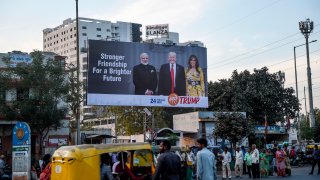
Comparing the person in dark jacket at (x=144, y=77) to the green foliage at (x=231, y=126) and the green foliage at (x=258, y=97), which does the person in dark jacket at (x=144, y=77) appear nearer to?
the green foliage at (x=231, y=126)

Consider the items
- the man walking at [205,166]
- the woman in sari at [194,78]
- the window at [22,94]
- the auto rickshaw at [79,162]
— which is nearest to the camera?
the man walking at [205,166]

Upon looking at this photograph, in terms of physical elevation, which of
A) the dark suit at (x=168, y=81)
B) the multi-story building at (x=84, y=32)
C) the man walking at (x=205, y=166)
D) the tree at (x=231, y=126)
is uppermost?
the multi-story building at (x=84, y=32)

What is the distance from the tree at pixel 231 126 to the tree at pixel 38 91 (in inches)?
445

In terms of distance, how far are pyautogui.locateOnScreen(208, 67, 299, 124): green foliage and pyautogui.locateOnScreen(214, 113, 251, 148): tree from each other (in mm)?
13540

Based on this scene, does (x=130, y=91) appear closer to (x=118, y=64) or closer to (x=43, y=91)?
(x=118, y=64)

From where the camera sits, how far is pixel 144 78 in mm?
28859

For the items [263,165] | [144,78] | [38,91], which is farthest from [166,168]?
[144,78]

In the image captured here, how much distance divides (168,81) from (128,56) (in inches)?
116

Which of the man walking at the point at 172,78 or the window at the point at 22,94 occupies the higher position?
the man walking at the point at 172,78

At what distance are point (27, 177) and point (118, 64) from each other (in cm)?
1531

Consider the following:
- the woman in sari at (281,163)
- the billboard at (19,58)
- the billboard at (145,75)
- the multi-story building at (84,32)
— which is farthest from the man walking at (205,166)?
the multi-story building at (84,32)

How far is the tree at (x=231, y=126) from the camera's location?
1283 inches

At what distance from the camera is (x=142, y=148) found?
11031 millimetres

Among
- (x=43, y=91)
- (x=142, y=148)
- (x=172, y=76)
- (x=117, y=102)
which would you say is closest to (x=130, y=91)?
(x=117, y=102)
